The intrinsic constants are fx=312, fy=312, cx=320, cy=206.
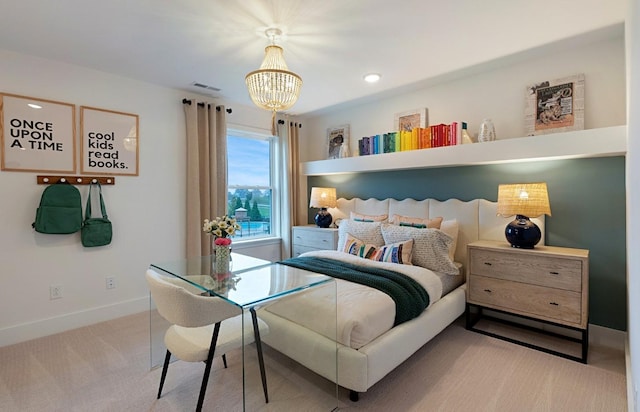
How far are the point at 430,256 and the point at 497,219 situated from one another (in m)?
0.79

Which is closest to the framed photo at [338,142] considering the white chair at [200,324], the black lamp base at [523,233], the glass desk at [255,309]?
the black lamp base at [523,233]

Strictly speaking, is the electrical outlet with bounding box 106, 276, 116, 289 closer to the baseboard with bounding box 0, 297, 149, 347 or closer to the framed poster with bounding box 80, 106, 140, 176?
the baseboard with bounding box 0, 297, 149, 347

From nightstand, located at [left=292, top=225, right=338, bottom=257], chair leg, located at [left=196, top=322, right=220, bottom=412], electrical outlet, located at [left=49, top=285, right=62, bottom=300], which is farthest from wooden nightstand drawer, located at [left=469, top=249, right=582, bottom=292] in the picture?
electrical outlet, located at [left=49, top=285, right=62, bottom=300]

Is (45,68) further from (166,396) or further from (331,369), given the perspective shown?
(331,369)

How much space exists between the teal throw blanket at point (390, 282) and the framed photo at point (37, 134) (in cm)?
238

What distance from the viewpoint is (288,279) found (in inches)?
79.8

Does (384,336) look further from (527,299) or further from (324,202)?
(324,202)

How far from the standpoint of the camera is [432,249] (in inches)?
114

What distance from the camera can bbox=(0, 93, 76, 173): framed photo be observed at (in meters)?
2.62

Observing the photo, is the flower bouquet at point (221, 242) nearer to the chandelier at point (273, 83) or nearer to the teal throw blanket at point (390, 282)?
the teal throw blanket at point (390, 282)

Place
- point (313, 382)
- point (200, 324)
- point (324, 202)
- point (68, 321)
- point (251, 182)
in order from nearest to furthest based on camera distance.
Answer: point (200, 324) < point (313, 382) < point (68, 321) < point (324, 202) < point (251, 182)

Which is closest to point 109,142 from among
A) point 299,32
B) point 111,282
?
point 111,282

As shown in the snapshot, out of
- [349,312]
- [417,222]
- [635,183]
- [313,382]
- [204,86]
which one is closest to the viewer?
[635,183]

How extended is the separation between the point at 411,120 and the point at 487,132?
3.01ft
